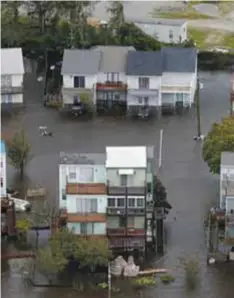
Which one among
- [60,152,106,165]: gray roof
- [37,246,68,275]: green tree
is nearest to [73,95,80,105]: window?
[60,152,106,165]: gray roof

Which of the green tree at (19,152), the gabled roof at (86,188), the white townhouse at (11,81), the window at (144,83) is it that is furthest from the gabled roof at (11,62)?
the gabled roof at (86,188)

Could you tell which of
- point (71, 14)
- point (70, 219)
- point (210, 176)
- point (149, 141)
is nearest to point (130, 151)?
point (70, 219)

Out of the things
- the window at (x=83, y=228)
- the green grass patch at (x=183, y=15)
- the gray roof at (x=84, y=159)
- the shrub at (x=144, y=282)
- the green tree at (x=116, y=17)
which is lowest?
the shrub at (x=144, y=282)

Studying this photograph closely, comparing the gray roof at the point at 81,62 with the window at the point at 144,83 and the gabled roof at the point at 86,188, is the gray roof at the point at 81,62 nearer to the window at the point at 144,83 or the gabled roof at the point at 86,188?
the window at the point at 144,83

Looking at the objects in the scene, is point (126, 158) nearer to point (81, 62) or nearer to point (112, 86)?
point (112, 86)

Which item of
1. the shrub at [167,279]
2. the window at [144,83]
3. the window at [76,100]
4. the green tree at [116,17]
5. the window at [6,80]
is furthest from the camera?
the green tree at [116,17]

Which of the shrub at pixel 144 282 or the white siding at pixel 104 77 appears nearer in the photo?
the shrub at pixel 144 282

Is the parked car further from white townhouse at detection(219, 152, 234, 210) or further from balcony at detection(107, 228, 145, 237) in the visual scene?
white townhouse at detection(219, 152, 234, 210)
